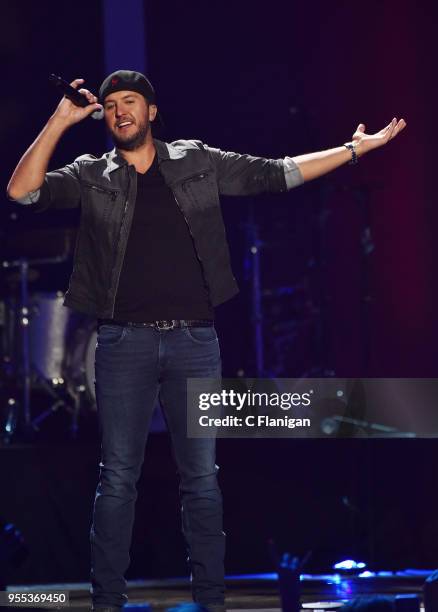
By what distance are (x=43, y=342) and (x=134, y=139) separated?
435 cm

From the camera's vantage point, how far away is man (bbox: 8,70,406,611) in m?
3.99

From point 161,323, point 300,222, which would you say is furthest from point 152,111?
point 300,222

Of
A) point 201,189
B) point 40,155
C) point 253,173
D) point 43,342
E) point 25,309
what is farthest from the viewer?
point 43,342

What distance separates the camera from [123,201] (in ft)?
13.5

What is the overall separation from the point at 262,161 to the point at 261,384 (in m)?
1.66

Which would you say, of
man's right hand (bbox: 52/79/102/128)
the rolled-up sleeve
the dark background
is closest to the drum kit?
the dark background

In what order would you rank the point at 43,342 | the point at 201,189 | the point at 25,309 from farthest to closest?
the point at 43,342 → the point at 25,309 → the point at 201,189

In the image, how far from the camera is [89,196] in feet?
13.7

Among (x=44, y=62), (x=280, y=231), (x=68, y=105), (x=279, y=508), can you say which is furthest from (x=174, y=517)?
(x=44, y=62)

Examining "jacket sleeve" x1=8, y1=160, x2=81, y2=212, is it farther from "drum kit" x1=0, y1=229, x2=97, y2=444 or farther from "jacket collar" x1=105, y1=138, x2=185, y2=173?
"drum kit" x1=0, y1=229, x2=97, y2=444

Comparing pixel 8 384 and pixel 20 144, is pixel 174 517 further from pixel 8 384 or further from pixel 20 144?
pixel 20 144

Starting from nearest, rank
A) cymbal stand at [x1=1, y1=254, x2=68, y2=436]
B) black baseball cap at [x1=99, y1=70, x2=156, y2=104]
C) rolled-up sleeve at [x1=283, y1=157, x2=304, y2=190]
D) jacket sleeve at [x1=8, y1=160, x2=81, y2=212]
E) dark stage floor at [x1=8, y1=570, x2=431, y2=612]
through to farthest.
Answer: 1. jacket sleeve at [x1=8, y1=160, x2=81, y2=212]
2. black baseball cap at [x1=99, y1=70, x2=156, y2=104]
3. rolled-up sleeve at [x1=283, y1=157, x2=304, y2=190]
4. dark stage floor at [x1=8, y1=570, x2=431, y2=612]
5. cymbal stand at [x1=1, y1=254, x2=68, y2=436]

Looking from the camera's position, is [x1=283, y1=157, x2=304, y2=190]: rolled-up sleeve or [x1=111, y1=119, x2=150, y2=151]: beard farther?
[x1=283, y1=157, x2=304, y2=190]: rolled-up sleeve

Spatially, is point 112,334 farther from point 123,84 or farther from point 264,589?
point 264,589
